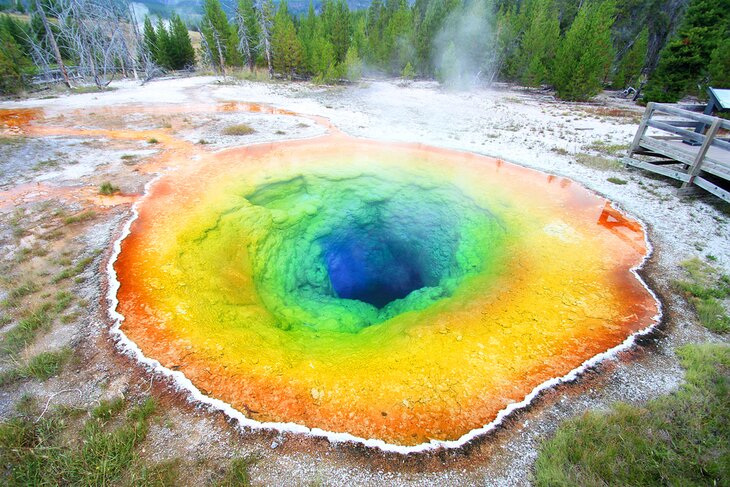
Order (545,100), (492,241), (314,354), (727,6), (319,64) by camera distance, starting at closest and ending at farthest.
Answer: (314,354) → (492,241) → (727,6) → (545,100) → (319,64)

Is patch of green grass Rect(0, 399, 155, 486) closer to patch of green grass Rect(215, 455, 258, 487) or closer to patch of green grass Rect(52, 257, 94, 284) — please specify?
patch of green grass Rect(215, 455, 258, 487)

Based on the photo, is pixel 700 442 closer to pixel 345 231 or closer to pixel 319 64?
pixel 345 231

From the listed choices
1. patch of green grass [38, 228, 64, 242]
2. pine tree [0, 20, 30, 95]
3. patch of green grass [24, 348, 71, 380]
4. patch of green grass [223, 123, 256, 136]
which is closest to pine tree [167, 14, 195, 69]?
pine tree [0, 20, 30, 95]

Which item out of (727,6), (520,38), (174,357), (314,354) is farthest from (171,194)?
(520,38)

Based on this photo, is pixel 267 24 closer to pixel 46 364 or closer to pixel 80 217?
pixel 80 217

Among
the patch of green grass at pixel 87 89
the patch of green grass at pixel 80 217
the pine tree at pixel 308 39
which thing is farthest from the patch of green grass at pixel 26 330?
the pine tree at pixel 308 39

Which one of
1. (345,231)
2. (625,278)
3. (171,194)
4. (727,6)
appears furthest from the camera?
(727,6)
